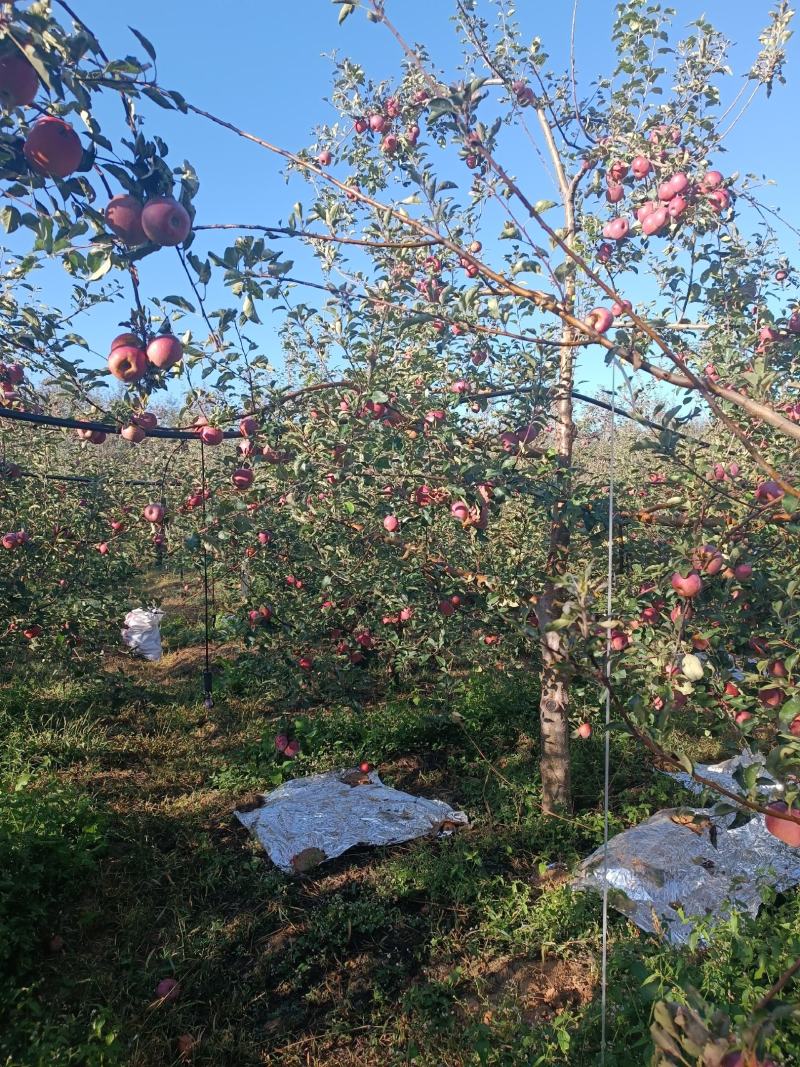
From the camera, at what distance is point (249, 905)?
330 cm

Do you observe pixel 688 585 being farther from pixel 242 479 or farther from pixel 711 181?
pixel 242 479

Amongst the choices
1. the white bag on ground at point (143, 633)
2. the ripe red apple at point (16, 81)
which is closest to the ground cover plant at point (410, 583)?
the ripe red apple at point (16, 81)

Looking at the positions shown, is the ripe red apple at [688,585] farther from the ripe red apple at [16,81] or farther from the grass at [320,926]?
the ripe red apple at [16,81]

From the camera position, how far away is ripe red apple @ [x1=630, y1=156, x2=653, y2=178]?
9.70ft

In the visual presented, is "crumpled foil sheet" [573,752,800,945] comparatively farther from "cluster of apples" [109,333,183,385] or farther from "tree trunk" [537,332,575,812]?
"cluster of apples" [109,333,183,385]

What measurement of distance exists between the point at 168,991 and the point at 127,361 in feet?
8.29

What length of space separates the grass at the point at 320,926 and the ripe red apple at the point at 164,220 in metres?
2.43

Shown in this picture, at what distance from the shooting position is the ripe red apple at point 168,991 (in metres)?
2.62

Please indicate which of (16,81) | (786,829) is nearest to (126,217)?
(16,81)

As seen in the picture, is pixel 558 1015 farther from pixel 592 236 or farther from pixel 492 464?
pixel 592 236

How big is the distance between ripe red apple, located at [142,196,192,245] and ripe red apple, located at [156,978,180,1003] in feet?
9.31

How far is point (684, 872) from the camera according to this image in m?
3.32

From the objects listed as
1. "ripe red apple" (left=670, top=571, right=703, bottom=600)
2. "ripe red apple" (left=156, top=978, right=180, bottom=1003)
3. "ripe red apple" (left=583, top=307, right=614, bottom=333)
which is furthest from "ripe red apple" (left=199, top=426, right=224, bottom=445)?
"ripe red apple" (left=156, top=978, right=180, bottom=1003)

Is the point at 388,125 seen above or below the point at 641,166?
above
